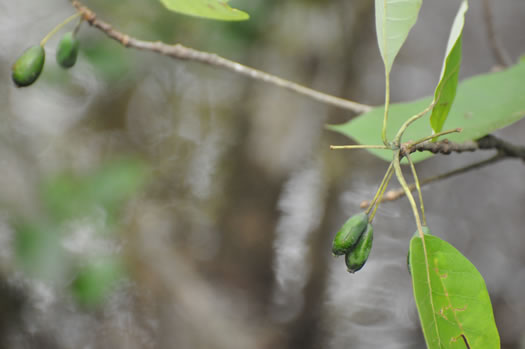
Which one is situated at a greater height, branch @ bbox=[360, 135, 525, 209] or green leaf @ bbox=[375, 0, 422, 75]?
green leaf @ bbox=[375, 0, 422, 75]

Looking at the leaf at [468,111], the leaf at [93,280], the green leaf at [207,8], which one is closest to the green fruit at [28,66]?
the green leaf at [207,8]

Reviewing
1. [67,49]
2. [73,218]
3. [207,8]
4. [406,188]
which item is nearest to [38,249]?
[73,218]

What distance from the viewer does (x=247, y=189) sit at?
325cm

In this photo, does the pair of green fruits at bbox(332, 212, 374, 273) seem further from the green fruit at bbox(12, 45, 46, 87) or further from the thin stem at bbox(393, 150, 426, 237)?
the green fruit at bbox(12, 45, 46, 87)

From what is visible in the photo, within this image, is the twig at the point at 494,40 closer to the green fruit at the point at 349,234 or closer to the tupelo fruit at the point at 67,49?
the green fruit at the point at 349,234

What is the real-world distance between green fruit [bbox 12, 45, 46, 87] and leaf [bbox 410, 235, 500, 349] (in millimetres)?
673

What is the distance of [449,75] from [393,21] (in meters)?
0.10

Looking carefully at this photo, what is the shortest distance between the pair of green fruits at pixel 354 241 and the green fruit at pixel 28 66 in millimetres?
578

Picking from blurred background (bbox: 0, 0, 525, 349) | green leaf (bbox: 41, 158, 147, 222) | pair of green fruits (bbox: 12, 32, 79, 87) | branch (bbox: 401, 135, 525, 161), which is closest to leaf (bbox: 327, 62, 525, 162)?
branch (bbox: 401, 135, 525, 161)

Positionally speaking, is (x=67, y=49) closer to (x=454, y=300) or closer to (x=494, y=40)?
(x=454, y=300)

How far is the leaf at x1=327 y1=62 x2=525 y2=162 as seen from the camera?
29.2 inches

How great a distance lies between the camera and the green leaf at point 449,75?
0.57 m

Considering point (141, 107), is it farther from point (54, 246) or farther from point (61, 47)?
point (61, 47)

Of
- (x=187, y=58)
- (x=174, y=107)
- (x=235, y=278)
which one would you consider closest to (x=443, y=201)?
(x=235, y=278)
